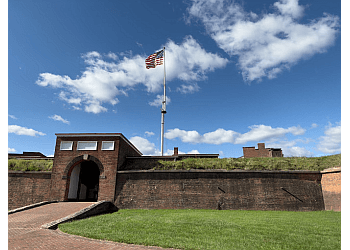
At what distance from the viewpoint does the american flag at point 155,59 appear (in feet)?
84.4

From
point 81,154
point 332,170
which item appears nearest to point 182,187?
point 81,154

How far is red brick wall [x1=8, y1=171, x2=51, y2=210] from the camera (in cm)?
1702

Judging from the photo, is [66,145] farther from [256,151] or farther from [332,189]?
[256,151]

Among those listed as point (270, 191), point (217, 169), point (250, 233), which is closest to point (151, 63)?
point (217, 169)

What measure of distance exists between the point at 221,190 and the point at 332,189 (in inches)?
344

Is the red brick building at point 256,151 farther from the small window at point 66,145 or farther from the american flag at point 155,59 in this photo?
the small window at point 66,145

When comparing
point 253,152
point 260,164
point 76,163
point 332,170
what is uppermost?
point 253,152

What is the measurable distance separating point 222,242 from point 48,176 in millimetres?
17124

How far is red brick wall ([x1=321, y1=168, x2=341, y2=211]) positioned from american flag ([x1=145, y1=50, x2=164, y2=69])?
22.3 metres

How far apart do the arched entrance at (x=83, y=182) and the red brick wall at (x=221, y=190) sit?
506cm

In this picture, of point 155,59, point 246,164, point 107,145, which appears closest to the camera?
point 246,164

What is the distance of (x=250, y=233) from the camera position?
7.64 m

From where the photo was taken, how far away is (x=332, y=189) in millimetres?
15172
